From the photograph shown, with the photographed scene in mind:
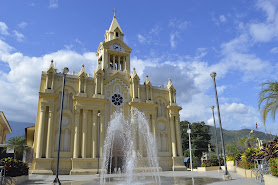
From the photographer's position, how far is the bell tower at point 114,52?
1496 inches

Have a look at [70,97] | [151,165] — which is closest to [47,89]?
[70,97]

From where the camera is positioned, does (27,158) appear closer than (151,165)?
Yes

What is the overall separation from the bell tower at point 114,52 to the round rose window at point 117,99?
3983mm

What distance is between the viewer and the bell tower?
37997 mm

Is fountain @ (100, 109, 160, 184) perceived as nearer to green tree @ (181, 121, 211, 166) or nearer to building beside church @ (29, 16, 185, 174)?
building beside church @ (29, 16, 185, 174)

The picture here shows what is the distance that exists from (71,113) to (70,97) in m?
2.63

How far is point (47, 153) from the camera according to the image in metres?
27.7

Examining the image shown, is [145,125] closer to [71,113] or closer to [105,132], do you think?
[105,132]

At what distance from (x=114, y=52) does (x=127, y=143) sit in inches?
652

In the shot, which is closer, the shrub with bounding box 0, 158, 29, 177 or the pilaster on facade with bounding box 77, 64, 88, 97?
the shrub with bounding box 0, 158, 29, 177

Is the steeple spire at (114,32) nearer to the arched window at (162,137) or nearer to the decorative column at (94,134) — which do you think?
the decorative column at (94,134)

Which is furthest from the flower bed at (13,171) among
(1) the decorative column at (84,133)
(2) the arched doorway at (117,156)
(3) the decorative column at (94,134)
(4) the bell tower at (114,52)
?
(4) the bell tower at (114,52)

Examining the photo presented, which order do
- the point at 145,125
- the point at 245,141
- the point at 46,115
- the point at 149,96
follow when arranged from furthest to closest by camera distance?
the point at 245,141 < the point at 149,96 < the point at 145,125 < the point at 46,115

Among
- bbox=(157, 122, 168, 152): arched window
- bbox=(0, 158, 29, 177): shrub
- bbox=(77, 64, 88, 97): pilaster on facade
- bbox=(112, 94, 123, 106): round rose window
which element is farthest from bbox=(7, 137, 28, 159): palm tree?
bbox=(157, 122, 168, 152): arched window
